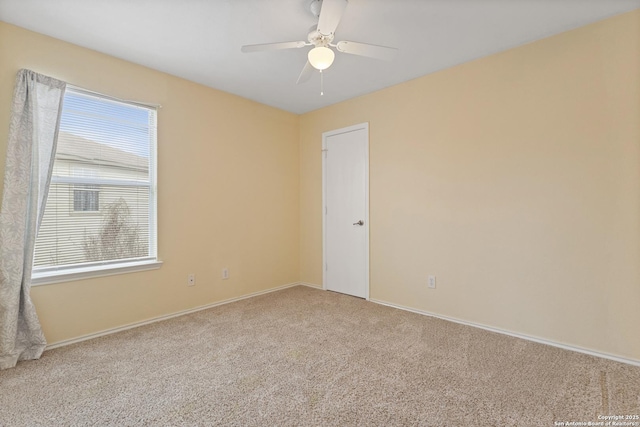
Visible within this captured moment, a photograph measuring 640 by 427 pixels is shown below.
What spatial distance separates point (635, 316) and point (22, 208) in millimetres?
4393

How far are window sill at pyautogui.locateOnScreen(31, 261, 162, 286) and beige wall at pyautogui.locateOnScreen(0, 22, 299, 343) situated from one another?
5 cm

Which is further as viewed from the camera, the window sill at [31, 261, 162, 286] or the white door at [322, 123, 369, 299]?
the white door at [322, 123, 369, 299]

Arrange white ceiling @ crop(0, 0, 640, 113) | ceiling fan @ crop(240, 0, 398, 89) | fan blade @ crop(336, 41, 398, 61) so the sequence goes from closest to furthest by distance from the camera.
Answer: ceiling fan @ crop(240, 0, 398, 89)
fan blade @ crop(336, 41, 398, 61)
white ceiling @ crop(0, 0, 640, 113)

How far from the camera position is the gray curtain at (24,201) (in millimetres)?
2088

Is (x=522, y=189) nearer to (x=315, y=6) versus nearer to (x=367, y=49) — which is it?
(x=367, y=49)

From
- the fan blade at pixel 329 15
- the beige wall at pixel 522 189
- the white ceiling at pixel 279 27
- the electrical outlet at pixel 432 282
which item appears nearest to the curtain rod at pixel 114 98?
the white ceiling at pixel 279 27

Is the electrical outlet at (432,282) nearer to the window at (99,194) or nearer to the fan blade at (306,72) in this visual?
the fan blade at (306,72)

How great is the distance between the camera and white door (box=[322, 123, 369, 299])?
3658 millimetres

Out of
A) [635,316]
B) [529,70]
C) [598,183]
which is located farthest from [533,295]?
[529,70]

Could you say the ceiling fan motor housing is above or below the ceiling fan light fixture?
above

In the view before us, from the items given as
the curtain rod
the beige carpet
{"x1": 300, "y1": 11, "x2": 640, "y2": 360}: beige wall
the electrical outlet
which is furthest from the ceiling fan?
the electrical outlet

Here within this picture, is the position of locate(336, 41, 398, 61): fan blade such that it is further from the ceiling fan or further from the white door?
the white door

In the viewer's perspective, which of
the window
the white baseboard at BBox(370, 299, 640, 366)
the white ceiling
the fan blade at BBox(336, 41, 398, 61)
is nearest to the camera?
the fan blade at BBox(336, 41, 398, 61)

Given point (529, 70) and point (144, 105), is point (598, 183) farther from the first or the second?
point (144, 105)
